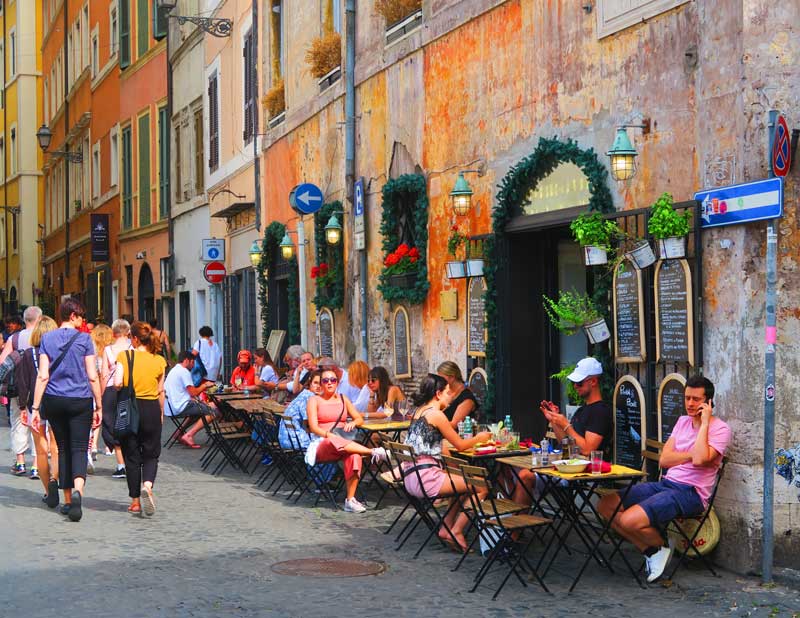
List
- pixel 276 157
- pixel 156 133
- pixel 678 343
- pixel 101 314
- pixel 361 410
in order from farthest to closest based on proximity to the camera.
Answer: pixel 101 314 < pixel 156 133 < pixel 276 157 < pixel 361 410 < pixel 678 343

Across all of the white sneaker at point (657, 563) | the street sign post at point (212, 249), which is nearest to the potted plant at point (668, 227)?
the white sneaker at point (657, 563)

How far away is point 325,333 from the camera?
59.0 ft

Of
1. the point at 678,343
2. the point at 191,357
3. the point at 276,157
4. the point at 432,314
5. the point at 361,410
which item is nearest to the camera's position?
the point at 678,343

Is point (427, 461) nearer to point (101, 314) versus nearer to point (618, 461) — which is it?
point (618, 461)

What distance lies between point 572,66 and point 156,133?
67.2 feet

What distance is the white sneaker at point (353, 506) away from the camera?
11228 mm

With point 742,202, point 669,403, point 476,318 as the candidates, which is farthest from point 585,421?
point 476,318

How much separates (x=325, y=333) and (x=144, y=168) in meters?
14.6

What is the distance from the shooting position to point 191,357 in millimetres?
17016

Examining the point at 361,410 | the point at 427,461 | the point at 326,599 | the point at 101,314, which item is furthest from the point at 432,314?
the point at 101,314

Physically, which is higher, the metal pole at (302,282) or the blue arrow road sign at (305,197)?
the blue arrow road sign at (305,197)

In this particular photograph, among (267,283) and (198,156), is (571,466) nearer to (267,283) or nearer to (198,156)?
(267,283)

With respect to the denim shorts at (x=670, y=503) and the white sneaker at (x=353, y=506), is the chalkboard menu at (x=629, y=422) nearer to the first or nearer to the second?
the denim shorts at (x=670, y=503)

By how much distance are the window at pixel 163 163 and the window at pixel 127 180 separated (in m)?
3.01
